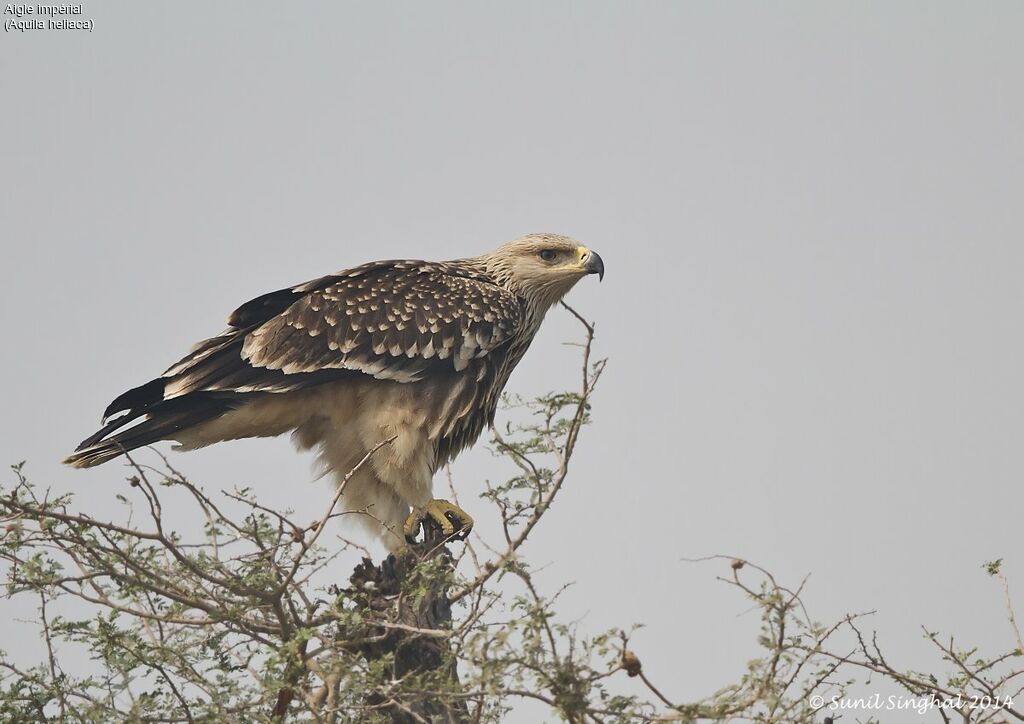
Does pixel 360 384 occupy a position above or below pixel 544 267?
below

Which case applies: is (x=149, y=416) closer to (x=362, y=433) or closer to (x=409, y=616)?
(x=362, y=433)

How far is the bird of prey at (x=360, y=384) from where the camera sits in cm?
632

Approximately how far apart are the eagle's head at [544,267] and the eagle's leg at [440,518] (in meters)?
1.48

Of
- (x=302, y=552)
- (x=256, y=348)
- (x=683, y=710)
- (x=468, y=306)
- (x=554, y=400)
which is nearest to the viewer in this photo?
(x=683, y=710)

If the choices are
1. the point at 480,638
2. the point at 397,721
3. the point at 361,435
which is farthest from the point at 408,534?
the point at 480,638

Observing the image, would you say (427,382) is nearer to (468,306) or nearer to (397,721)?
(468,306)

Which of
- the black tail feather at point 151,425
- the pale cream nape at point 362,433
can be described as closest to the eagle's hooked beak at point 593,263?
the pale cream nape at point 362,433

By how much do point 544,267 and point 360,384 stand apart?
1444 millimetres

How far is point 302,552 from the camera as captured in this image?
441cm

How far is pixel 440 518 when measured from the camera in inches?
255

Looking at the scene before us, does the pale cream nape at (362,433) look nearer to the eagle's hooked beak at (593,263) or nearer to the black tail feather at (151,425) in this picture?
the black tail feather at (151,425)

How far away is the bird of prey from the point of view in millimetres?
6324

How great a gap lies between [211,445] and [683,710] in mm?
3535

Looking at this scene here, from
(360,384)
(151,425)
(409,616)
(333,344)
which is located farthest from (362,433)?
(409,616)
